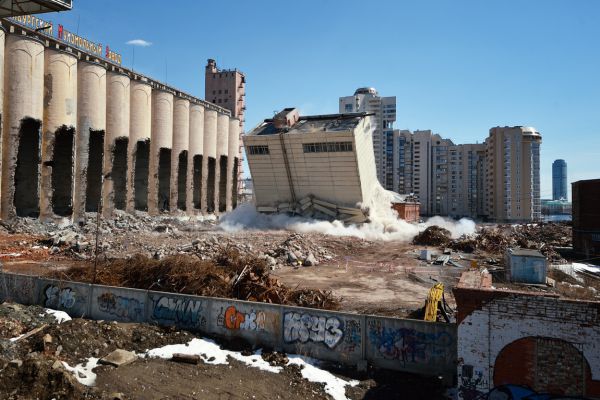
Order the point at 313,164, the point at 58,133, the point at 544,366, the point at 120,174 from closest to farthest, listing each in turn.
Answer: the point at 544,366, the point at 58,133, the point at 313,164, the point at 120,174

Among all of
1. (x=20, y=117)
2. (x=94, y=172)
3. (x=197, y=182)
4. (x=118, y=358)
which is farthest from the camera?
(x=197, y=182)

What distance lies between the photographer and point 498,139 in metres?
81.8

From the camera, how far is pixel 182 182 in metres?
52.8

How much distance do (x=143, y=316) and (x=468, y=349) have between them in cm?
980

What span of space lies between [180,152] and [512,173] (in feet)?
208

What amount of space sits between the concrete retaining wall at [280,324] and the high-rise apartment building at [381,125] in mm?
82850

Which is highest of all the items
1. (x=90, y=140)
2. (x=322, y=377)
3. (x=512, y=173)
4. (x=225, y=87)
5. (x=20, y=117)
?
(x=225, y=87)

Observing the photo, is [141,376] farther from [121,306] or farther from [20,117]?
[20,117]

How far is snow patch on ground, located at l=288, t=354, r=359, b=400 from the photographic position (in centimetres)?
968

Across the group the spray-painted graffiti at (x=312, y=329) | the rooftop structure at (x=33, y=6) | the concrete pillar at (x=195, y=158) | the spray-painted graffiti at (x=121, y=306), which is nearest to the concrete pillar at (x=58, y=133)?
the rooftop structure at (x=33, y=6)

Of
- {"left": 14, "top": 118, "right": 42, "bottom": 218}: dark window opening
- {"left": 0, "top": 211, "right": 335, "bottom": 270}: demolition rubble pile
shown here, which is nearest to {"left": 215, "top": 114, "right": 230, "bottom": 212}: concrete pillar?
{"left": 0, "top": 211, "right": 335, "bottom": 270}: demolition rubble pile

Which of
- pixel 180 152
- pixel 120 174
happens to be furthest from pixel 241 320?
pixel 180 152

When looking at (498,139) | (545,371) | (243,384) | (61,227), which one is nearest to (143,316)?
(243,384)

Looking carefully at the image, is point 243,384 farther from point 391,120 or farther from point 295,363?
point 391,120
